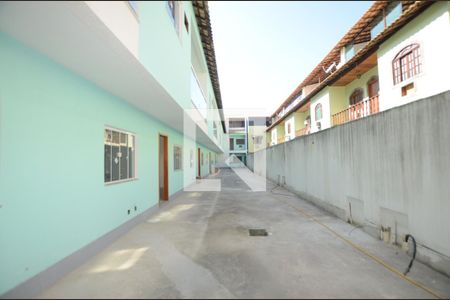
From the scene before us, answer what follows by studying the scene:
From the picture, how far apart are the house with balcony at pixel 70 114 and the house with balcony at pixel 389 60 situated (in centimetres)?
774

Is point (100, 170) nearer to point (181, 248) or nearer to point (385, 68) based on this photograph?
point (181, 248)

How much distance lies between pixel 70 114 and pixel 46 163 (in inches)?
34.3

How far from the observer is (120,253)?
361cm

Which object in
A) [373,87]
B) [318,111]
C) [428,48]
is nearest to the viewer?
[428,48]

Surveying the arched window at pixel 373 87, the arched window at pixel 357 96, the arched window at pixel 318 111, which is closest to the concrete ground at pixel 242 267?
the arched window at pixel 373 87

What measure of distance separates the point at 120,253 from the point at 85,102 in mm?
2803

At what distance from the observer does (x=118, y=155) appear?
473cm

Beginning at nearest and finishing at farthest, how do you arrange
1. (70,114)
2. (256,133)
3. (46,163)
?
(46,163) < (70,114) < (256,133)

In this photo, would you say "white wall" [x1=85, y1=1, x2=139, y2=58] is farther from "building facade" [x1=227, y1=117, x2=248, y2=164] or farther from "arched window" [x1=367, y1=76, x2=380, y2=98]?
"building facade" [x1=227, y1=117, x2=248, y2=164]

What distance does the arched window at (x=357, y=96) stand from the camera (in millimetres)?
10678

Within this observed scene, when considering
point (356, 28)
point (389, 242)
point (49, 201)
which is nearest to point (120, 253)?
point (49, 201)

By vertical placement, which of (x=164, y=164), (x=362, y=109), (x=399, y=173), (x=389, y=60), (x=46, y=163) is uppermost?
(x=389, y=60)

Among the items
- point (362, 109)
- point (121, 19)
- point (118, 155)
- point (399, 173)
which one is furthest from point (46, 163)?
point (362, 109)

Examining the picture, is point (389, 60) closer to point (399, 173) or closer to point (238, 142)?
point (399, 173)
